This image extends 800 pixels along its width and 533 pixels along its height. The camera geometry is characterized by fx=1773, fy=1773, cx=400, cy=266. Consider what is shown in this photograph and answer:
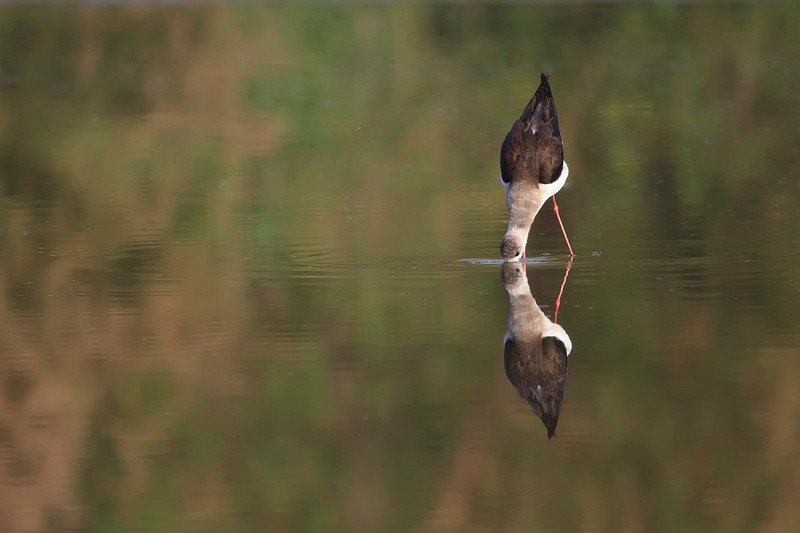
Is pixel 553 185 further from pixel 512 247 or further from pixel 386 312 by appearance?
pixel 386 312

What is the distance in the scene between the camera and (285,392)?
7637 mm

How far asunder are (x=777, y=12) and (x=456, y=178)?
542 inches

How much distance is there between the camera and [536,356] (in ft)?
26.7

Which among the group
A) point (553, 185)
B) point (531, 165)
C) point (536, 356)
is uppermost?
point (531, 165)

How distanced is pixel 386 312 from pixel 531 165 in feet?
7.08

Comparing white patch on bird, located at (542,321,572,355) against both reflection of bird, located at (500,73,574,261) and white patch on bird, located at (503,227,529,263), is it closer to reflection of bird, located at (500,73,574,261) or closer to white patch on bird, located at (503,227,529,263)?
white patch on bird, located at (503,227,529,263)

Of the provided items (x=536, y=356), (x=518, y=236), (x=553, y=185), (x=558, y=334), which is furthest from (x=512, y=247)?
(x=536, y=356)

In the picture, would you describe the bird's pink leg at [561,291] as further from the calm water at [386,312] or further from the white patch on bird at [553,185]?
the white patch on bird at [553,185]

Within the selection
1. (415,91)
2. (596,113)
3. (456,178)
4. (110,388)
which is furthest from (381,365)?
(415,91)

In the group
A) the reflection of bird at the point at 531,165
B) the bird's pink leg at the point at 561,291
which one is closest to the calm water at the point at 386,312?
the bird's pink leg at the point at 561,291

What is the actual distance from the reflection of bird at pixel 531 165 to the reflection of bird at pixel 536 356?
1.09 meters

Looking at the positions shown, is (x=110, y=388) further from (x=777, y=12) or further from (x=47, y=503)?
(x=777, y=12)

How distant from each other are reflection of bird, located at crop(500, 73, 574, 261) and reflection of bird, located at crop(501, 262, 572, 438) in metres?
1.09

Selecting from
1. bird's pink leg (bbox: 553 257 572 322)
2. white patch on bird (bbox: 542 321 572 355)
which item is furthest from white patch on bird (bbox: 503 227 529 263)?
white patch on bird (bbox: 542 321 572 355)
